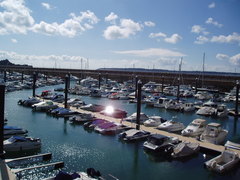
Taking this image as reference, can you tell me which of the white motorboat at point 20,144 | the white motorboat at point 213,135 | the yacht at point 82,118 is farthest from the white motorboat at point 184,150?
the yacht at point 82,118

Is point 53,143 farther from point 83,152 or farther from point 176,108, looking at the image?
point 176,108

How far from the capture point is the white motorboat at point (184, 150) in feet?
61.0

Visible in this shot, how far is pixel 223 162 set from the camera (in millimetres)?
17422

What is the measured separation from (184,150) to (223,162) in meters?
2.92

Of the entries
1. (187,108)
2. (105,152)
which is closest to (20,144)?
(105,152)

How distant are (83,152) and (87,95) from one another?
40.6m

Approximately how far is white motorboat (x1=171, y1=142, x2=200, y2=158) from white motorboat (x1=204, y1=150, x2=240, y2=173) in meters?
2.10

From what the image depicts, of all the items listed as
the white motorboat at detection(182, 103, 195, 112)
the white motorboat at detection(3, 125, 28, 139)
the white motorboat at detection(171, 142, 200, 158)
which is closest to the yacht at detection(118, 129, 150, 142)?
the white motorboat at detection(171, 142, 200, 158)

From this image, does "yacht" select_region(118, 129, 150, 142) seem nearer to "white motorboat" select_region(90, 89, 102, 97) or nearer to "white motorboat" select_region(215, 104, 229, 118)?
"white motorboat" select_region(215, 104, 229, 118)

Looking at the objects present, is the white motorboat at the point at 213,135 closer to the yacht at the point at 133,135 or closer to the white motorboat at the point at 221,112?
the yacht at the point at 133,135

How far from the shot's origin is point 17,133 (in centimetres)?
2255

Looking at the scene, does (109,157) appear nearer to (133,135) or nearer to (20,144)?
(133,135)

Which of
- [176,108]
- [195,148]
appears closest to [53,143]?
[195,148]

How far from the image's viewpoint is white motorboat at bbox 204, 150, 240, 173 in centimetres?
1622
